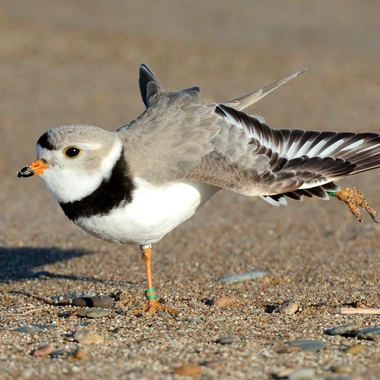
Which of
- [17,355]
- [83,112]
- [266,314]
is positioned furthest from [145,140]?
[83,112]

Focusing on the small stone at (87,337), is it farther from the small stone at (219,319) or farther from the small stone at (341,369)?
the small stone at (341,369)

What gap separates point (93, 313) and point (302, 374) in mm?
1818

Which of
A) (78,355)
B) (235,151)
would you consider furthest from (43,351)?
(235,151)

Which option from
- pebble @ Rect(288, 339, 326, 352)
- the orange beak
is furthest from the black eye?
pebble @ Rect(288, 339, 326, 352)

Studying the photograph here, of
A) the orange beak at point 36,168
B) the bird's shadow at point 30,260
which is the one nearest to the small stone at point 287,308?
the orange beak at point 36,168

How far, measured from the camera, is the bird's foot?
4.90 meters

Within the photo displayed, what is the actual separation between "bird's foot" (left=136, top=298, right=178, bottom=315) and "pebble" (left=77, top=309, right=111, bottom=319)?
246mm

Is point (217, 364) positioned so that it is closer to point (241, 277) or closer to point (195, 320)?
point (195, 320)

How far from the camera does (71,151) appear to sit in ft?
15.4

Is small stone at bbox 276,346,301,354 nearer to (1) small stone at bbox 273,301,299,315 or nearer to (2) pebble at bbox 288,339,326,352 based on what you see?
(2) pebble at bbox 288,339,326,352

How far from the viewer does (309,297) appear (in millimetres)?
5348

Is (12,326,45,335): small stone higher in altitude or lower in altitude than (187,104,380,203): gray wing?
lower

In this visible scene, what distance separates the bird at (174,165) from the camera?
4.66 meters

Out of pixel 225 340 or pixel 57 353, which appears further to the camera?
pixel 225 340
